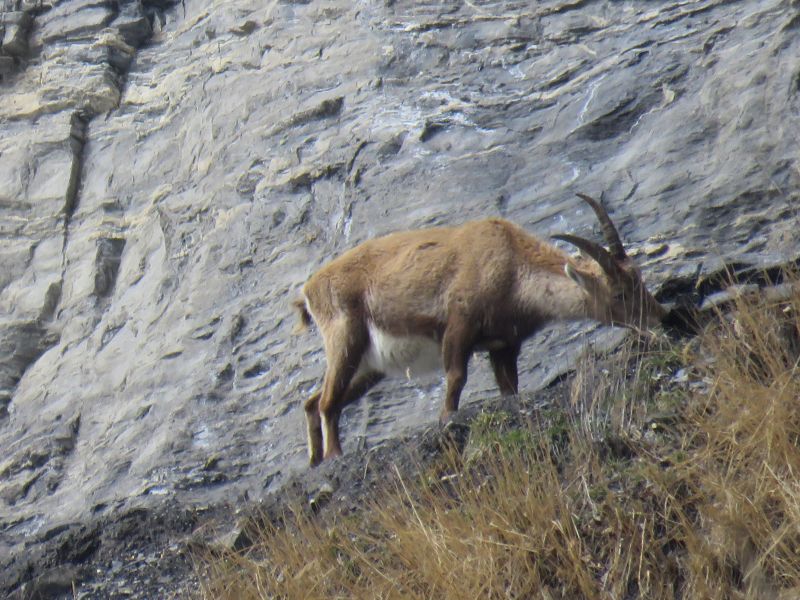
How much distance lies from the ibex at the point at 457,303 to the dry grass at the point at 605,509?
1.19 m

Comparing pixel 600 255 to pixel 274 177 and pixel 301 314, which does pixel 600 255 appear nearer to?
pixel 301 314

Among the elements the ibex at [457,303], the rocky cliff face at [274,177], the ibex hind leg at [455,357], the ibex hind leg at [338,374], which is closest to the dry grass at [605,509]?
the ibex hind leg at [455,357]

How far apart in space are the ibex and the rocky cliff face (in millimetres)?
593

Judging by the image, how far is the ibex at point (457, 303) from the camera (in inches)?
374

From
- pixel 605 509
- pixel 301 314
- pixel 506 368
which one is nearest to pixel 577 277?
pixel 506 368

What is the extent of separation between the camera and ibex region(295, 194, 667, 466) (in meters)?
9.49

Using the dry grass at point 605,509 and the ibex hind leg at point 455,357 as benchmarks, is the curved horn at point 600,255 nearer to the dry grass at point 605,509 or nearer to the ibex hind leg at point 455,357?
the ibex hind leg at point 455,357

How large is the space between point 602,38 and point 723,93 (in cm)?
192

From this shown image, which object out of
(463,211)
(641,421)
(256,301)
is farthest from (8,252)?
(641,421)

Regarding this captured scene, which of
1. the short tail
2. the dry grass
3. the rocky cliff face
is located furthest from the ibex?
the dry grass

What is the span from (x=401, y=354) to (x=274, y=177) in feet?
14.1

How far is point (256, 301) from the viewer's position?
40.4ft

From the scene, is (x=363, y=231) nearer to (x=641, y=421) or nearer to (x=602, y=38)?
(x=602, y=38)

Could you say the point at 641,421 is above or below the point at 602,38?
below
